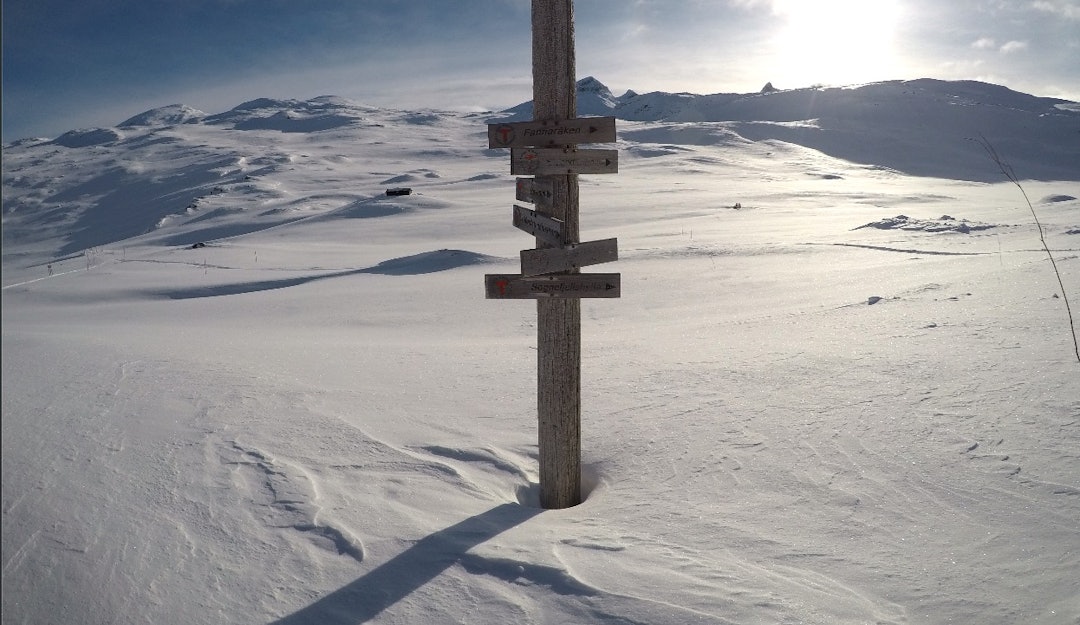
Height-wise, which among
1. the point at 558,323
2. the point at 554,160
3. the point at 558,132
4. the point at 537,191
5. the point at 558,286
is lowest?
the point at 558,323

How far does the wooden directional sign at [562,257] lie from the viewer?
130 inches

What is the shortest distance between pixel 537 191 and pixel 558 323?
2.13 ft

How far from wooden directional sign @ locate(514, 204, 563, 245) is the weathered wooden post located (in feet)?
0.14

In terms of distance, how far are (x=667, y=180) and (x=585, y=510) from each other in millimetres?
28001

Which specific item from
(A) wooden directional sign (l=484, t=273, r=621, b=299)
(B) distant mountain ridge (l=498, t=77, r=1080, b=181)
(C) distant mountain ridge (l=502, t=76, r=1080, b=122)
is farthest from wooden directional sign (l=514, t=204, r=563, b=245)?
(C) distant mountain ridge (l=502, t=76, r=1080, b=122)

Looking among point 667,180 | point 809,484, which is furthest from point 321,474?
→ point 667,180

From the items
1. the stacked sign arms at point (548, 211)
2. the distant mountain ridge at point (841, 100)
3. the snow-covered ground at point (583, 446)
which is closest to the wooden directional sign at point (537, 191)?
the stacked sign arms at point (548, 211)

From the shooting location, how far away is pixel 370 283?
10.3 meters

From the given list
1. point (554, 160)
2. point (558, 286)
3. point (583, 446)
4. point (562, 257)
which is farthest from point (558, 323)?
point (583, 446)

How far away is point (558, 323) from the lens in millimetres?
3510

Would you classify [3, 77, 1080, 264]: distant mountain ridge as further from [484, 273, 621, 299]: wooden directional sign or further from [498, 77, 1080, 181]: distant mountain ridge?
[484, 273, 621, 299]: wooden directional sign

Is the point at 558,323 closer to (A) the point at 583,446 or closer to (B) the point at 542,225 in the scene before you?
(B) the point at 542,225

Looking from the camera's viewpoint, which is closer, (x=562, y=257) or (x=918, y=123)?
(x=562, y=257)

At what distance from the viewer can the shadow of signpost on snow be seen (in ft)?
8.28
